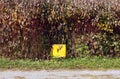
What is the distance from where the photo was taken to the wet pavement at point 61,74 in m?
11.4

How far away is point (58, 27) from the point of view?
13.6m

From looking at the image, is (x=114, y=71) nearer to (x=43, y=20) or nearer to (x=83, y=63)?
(x=83, y=63)

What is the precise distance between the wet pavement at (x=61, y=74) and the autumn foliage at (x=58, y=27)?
159 centimetres

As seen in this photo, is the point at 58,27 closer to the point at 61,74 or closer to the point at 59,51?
the point at 59,51

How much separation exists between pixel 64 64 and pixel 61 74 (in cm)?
106

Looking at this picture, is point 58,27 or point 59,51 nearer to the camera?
point 59,51

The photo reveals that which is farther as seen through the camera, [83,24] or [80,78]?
[83,24]

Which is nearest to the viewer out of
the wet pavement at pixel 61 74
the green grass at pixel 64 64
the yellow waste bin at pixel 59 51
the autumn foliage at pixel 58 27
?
the wet pavement at pixel 61 74

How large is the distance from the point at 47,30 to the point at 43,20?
1.34ft

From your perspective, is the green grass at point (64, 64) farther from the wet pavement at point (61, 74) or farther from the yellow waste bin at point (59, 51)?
the wet pavement at point (61, 74)

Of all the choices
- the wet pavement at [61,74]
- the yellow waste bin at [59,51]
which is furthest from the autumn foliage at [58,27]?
the wet pavement at [61,74]

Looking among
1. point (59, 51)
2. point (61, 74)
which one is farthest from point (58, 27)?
point (61, 74)

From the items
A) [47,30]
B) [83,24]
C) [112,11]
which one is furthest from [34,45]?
[112,11]

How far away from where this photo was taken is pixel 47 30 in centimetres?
1362
